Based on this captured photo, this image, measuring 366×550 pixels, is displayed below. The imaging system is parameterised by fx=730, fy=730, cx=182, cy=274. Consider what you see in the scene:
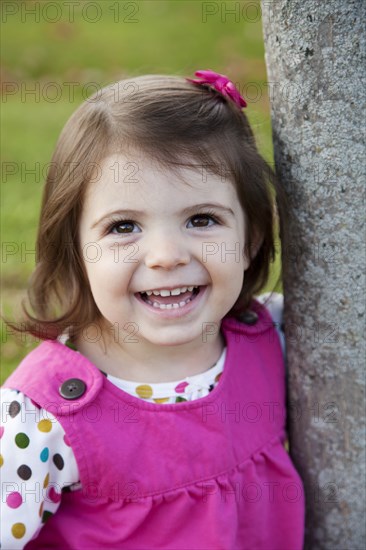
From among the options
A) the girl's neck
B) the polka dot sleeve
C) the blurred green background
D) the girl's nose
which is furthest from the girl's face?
the blurred green background

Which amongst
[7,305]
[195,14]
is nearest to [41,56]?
[195,14]

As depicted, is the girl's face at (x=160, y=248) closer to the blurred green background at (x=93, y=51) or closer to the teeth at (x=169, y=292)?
the teeth at (x=169, y=292)

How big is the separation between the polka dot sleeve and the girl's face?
0.34 metres

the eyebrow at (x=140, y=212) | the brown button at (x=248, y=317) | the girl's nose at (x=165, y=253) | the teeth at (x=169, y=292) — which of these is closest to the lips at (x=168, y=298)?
the teeth at (x=169, y=292)

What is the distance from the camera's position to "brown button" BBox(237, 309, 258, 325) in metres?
2.33

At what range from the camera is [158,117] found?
1.94 m

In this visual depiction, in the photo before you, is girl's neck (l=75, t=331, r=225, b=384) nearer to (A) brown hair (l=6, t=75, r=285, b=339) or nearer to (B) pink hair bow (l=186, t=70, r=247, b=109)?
(A) brown hair (l=6, t=75, r=285, b=339)

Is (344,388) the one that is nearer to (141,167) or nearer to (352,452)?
(352,452)

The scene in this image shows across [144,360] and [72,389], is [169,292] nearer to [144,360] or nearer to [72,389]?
[144,360]

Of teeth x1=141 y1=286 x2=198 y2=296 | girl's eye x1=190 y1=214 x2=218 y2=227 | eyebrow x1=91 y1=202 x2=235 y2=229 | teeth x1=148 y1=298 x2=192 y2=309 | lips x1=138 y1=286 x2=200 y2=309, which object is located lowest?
teeth x1=148 y1=298 x2=192 y2=309

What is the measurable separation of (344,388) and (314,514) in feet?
1.57

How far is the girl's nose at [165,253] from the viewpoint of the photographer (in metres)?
1.86

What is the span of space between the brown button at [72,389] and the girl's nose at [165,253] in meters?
0.39

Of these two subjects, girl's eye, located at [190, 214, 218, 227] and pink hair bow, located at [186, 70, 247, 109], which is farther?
pink hair bow, located at [186, 70, 247, 109]
